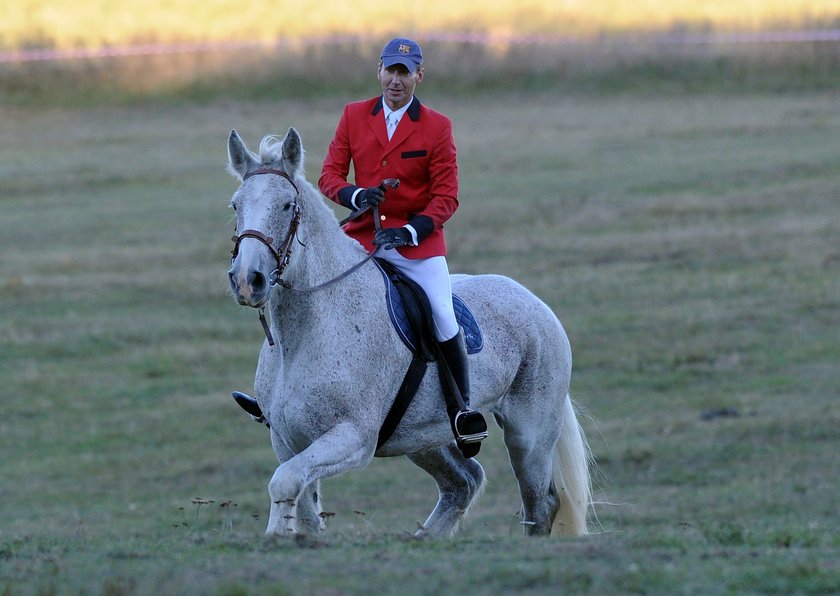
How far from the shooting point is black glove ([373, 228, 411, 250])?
8297 millimetres

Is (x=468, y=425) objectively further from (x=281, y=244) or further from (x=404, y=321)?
(x=281, y=244)

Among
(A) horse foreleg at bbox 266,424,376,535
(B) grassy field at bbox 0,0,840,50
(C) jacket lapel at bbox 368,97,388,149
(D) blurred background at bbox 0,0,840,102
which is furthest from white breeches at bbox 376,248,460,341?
(B) grassy field at bbox 0,0,840,50

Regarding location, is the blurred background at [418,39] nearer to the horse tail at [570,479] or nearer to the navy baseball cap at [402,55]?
the horse tail at [570,479]

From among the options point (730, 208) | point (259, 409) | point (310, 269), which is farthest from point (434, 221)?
point (730, 208)

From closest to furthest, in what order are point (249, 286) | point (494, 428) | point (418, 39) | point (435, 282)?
1. point (249, 286)
2. point (435, 282)
3. point (494, 428)
4. point (418, 39)

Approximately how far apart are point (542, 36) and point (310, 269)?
42558 millimetres

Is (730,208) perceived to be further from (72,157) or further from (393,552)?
(393,552)

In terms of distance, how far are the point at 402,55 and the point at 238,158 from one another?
122 cm

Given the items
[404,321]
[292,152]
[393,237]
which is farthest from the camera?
[404,321]

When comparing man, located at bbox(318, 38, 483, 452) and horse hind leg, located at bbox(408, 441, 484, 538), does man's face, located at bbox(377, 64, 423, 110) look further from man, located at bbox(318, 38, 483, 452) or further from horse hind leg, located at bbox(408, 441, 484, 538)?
horse hind leg, located at bbox(408, 441, 484, 538)

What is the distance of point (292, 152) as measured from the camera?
7879 mm

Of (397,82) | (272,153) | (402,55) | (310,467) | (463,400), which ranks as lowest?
(310,467)

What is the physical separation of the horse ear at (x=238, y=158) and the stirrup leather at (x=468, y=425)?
200 centimetres

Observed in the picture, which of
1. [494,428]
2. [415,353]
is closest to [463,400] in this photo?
[415,353]
